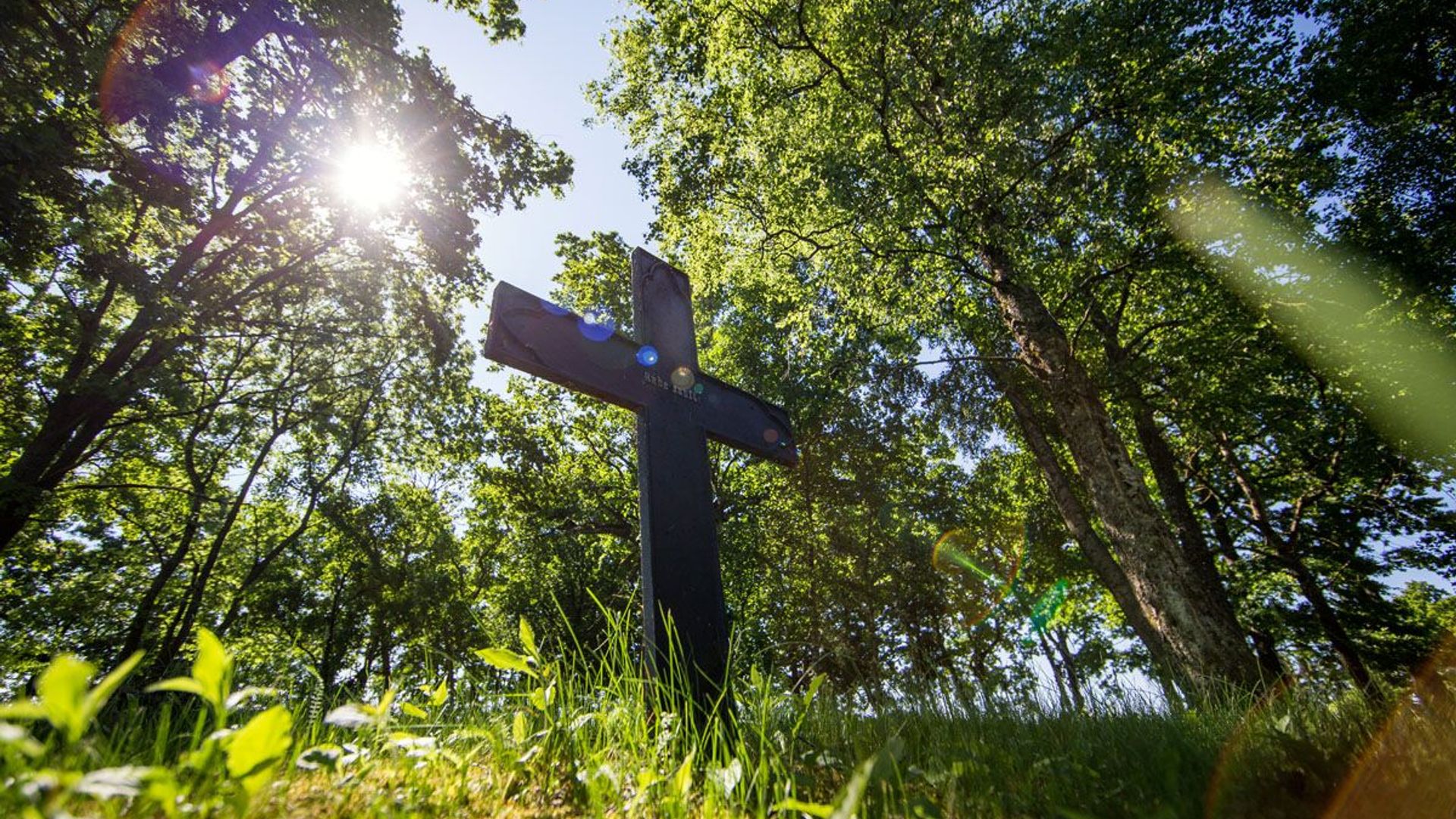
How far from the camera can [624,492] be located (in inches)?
599

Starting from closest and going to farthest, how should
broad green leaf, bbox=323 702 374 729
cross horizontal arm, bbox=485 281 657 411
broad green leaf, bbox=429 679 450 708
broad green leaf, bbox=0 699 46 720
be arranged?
broad green leaf, bbox=0 699 46 720
broad green leaf, bbox=323 702 374 729
broad green leaf, bbox=429 679 450 708
cross horizontal arm, bbox=485 281 657 411

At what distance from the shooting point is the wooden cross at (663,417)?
280 centimetres

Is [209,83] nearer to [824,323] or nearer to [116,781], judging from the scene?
[824,323]

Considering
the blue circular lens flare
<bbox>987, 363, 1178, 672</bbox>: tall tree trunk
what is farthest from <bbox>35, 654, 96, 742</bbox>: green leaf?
<bbox>987, 363, 1178, 672</bbox>: tall tree trunk

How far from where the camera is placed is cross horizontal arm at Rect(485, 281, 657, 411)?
2.90 metres

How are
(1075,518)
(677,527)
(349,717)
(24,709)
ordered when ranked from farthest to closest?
1. (1075,518)
2. (677,527)
3. (349,717)
4. (24,709)

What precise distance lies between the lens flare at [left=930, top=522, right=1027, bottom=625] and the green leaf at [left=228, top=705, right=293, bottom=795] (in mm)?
13367

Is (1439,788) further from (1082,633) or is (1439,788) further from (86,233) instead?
(1082,633)

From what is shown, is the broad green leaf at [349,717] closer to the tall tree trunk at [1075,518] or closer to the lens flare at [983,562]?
the tall tree trunk at [1075,518]

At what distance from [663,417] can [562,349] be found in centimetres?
67

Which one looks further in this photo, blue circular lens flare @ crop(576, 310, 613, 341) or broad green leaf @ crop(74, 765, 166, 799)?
blue circular lens flare @ crop(576, 310, 613, 341)

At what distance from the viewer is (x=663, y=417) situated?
Result: 132 inches

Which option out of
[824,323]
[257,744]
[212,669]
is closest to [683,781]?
[257,744]

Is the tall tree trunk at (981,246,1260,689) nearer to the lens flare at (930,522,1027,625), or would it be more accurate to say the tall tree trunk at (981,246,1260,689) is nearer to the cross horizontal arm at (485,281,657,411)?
the cross horizontal arm at (485,281,657,411)
